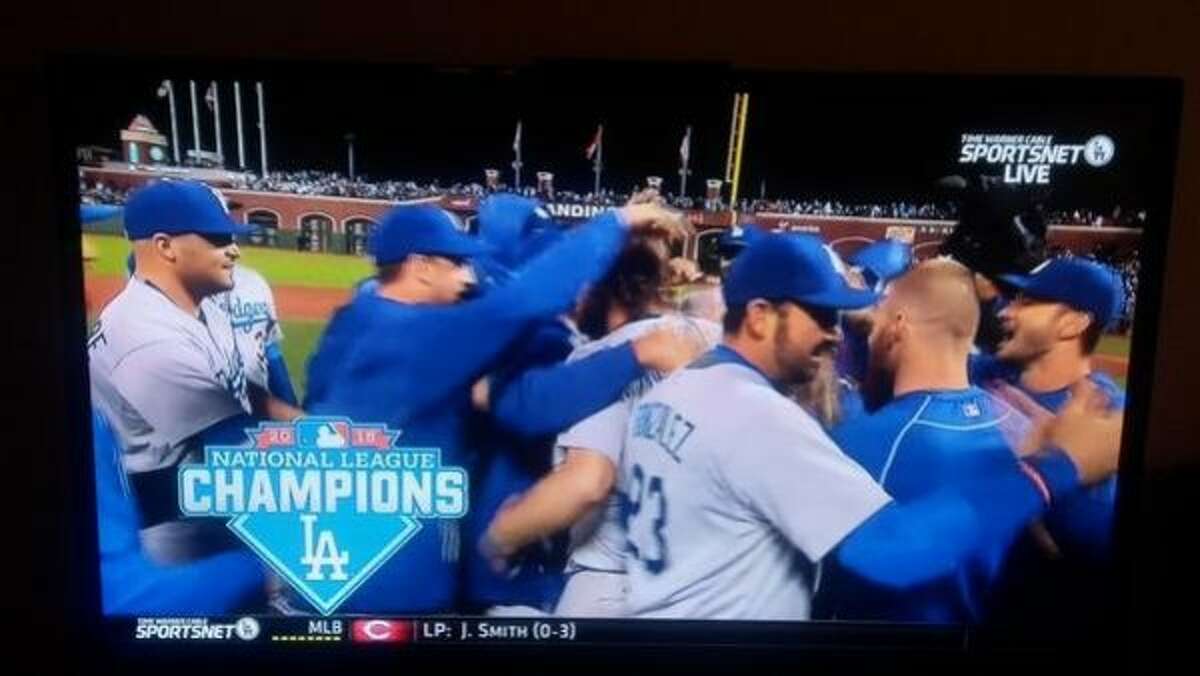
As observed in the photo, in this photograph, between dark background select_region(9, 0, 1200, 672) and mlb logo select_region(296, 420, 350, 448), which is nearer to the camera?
mlb logo select_region(296, 420, 350, 448)

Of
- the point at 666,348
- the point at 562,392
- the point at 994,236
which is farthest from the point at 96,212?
the point at 994,236

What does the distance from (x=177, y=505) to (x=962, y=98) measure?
1.03 metres

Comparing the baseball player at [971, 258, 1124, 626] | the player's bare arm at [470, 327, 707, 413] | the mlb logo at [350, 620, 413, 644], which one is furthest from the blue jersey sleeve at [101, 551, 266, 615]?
the baseball player at [971, 258, 1124, 626]

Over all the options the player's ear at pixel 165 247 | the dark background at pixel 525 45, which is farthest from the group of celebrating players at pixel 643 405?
the dark background at pixel 525 45

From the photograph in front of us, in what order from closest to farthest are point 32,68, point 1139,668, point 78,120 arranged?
point 78,120 → point 32,68 → point 1139,668

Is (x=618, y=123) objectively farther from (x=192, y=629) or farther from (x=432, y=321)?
(x=192, y=629)

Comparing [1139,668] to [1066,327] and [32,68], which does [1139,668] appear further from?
[32,68]

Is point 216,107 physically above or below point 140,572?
above

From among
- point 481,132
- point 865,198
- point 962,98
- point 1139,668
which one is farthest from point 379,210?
point 1139,668

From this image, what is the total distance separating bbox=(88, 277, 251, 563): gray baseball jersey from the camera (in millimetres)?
1653

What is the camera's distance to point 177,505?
5.52ft

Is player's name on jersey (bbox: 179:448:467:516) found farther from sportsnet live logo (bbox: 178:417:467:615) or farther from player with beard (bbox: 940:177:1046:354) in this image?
player with beard (bbox: 940:177:1046:354)

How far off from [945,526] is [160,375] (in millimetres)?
950

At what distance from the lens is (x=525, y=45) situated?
1.90 meters
